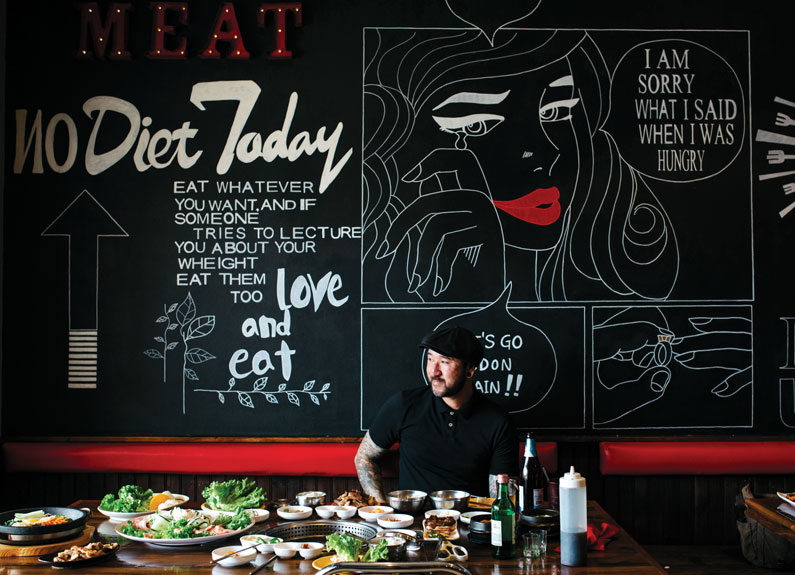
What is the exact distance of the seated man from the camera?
Result: 11.9 ft

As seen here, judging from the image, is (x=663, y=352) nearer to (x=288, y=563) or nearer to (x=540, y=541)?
(x=540, y=541)

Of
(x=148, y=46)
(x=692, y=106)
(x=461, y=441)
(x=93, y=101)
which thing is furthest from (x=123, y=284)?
(x=692, y=106)

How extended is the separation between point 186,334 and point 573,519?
2.60m

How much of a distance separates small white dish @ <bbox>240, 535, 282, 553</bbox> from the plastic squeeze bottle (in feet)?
3.10

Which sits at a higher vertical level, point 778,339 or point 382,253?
point 382,253

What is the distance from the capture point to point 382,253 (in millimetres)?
4203

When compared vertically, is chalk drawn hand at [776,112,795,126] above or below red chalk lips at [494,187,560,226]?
above

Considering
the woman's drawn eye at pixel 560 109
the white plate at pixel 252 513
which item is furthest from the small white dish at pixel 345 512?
the woman's drawn eye at pixel 560 109

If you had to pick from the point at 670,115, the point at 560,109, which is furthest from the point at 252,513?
the point at 670,115

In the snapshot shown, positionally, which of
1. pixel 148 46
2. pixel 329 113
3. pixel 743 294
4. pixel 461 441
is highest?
pixel 148 46

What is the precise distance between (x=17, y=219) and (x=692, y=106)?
3919mm

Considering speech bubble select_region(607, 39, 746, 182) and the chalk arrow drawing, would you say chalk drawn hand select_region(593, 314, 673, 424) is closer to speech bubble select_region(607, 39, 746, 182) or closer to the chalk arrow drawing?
speech bubble select_region(607, 39, 746, 182)

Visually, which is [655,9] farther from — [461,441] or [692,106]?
[461,441]

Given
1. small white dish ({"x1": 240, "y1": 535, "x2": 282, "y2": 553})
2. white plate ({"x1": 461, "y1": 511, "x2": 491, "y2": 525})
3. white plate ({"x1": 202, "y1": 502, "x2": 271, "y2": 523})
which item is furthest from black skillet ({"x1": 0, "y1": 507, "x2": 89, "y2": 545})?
white plate ({"x1": 461, "y1": 511, "x2": 491, "y2": 525})
